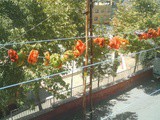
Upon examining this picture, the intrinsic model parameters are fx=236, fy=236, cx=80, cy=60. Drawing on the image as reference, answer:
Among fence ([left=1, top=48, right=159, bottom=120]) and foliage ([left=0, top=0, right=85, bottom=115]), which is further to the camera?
fence ([left=1, top=48, right=159, bottom=120])

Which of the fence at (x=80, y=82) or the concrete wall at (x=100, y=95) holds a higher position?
the fence at (x=80, y=82)

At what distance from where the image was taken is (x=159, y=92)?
74.1 feet

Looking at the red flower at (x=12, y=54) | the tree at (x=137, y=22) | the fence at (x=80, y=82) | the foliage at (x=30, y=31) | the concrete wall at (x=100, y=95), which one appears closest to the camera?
the red flower at (x=12, y=54)

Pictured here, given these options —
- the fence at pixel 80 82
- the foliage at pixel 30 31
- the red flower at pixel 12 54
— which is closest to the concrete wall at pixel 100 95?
the fence at pixel 80 82

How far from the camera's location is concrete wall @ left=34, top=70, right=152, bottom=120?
58.4ft

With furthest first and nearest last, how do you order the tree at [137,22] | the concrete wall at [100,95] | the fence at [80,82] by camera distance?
the tree at [137,22]
the concrete wall at [100,95]
the fence at [80,82]

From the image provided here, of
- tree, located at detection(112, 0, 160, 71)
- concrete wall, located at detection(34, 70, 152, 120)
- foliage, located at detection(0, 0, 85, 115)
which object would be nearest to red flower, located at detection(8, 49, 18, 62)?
foliage, located at detection(0, 0, 85, 115)

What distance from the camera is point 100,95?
2070cm


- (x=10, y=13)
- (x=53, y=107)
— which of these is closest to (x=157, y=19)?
(x=53, y=107)

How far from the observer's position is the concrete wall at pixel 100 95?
1780 centimetres

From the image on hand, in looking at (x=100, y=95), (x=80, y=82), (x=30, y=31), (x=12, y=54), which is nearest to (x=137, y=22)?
(x=100, y=95)

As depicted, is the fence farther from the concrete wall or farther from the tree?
the tree

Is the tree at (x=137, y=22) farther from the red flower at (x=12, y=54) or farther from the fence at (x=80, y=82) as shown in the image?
the red flower at (x=12, y=54)

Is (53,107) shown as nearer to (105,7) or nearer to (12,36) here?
(12,36)
